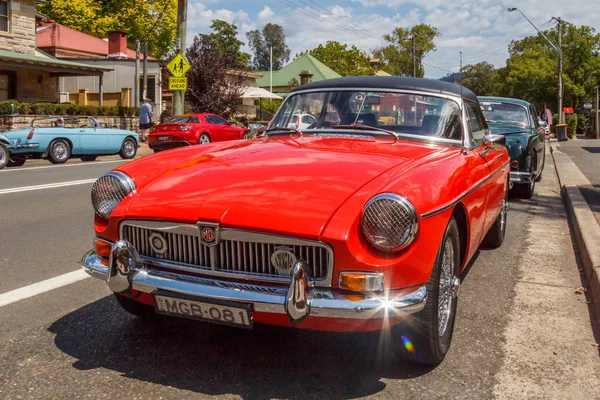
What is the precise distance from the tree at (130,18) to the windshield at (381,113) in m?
43.3

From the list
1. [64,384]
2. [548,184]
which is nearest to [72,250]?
[64,384]

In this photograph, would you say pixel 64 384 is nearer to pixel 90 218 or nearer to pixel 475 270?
pixel 475 270

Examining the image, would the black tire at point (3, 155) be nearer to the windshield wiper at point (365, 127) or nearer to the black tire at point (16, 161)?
the black tire at point (16, 161)

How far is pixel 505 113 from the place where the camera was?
11062 mm

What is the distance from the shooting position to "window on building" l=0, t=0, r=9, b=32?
27750mm

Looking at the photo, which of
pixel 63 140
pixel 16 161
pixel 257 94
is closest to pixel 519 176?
pixel 63 140

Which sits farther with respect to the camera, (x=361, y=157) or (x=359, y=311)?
(x=361, y=157)

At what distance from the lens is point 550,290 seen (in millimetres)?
4906

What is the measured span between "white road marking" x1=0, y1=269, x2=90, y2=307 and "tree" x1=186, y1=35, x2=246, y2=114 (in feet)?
84.1

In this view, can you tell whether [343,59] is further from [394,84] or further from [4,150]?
[394,84]

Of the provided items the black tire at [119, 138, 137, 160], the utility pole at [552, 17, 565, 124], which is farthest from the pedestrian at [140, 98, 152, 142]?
the utility pole at [552, 17, 565, 124]

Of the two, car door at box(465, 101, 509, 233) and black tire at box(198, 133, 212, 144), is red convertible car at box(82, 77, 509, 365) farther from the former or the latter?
black tire at box(198, 133, 212, 144)

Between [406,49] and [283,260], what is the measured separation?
9719cm

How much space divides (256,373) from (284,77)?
5984cm
